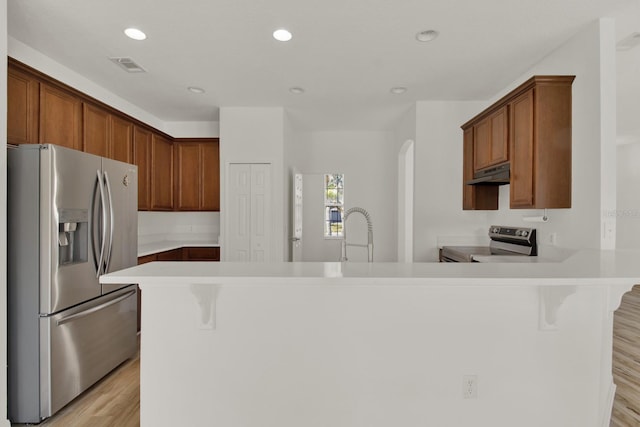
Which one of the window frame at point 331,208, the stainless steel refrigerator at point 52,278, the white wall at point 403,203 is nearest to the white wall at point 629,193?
the white wall at point 403,203

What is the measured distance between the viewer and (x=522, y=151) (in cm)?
268

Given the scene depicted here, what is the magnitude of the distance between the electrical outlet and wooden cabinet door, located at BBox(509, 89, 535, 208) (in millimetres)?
1516

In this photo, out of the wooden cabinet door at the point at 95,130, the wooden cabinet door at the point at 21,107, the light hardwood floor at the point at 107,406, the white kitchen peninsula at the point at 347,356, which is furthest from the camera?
the wooden cabinet door at the point at 95,130

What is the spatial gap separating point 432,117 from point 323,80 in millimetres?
1460

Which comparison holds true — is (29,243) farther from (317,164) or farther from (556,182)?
(317,164)

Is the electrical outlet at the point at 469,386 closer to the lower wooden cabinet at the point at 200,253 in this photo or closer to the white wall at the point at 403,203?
the white wall at the point at 403,203

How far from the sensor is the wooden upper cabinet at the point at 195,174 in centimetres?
462

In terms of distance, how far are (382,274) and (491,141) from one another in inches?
95.2

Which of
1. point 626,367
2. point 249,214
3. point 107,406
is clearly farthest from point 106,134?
point 626,367

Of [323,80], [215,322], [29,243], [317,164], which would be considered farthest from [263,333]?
[317,164]

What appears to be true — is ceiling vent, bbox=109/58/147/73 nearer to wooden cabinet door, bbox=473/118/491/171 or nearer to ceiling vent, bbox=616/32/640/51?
wooden cabinet door, bbox=473/118/491/171

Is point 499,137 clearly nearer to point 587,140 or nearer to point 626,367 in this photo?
point 587,140

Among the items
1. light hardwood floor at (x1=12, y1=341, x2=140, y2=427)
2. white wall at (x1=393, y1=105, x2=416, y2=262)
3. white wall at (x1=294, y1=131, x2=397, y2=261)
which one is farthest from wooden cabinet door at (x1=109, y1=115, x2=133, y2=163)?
Answer: white wall at (x1=393, y1=105, x2=416, y2=262)

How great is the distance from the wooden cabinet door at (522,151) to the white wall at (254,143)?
8.30 ft
